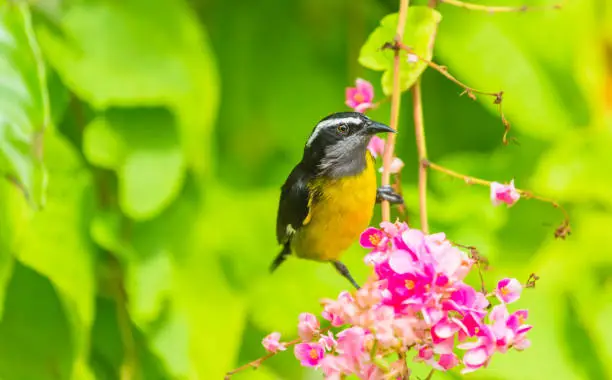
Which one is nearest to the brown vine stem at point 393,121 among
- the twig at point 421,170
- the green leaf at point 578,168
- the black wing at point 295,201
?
the twig at point 421,170

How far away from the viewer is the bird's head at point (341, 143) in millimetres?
525

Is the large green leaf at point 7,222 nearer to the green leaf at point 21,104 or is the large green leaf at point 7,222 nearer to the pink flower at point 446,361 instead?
the green leaf at point 21,104

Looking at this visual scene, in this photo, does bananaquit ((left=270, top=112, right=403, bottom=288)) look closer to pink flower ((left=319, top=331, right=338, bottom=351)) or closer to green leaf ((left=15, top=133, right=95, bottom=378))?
pink flower ((left=319, top=331, right=338, bottom=351))

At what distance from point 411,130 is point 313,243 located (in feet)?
Answer: 1.49

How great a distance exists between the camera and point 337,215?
0.60 metres

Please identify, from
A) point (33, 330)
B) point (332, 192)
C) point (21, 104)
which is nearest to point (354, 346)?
→ point (332, 192)

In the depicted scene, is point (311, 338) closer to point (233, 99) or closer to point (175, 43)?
point (175, 43)

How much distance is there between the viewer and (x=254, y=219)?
104cm

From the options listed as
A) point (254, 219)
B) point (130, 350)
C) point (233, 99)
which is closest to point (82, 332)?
point (130, 350)

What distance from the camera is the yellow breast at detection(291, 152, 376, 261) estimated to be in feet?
1.89

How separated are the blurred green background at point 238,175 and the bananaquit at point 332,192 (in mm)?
318

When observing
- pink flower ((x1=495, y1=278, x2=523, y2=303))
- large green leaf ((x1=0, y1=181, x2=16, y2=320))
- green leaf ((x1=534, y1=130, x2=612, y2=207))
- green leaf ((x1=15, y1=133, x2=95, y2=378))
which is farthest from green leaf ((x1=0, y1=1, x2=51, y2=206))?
green leaf ((x1=534, y1=130, x2=612, y2=207))

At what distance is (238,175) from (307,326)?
0.67 meters

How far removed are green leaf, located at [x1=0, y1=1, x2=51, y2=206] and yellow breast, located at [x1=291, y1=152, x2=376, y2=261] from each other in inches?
7.5
